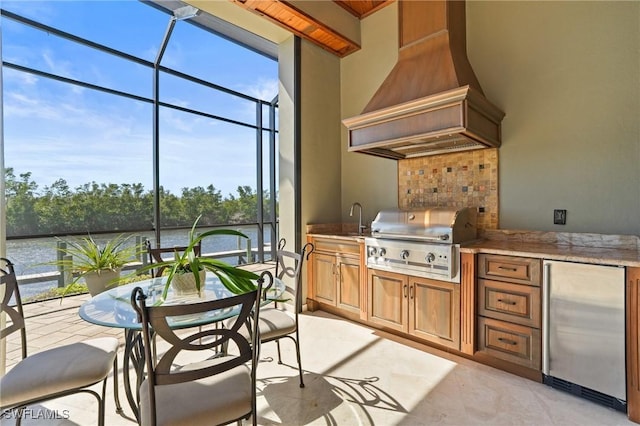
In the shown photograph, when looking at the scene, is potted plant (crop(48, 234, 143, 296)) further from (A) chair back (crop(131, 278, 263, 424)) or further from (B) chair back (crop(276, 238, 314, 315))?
(A) chair back (crop(131, 278, 263, 424))

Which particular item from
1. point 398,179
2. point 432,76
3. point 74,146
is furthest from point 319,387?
point 74,146

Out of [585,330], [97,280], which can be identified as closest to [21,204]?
[97,280]

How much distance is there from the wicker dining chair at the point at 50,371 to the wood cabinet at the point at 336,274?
2091mm

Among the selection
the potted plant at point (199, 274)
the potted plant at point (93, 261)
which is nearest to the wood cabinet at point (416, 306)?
the potted plant at point (199, 274)

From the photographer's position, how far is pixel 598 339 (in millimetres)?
1790

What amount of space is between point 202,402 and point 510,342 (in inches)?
82.0

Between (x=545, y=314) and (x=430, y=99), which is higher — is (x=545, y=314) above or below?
below

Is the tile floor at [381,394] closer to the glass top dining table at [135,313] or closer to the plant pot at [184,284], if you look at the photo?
the glass top dining table at [135,313]

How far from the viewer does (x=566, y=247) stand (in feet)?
7.55

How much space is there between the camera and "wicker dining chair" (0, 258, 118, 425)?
1.29 m

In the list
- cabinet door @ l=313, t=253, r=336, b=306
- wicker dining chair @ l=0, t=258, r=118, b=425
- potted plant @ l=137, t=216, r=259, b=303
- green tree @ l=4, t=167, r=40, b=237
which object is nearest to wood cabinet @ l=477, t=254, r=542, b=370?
cabinet door @ l=313, t=253, r=336, b=306

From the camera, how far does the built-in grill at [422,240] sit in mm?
2367

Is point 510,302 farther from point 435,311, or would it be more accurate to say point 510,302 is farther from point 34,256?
point 34,256

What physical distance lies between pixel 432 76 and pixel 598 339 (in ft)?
7.28
